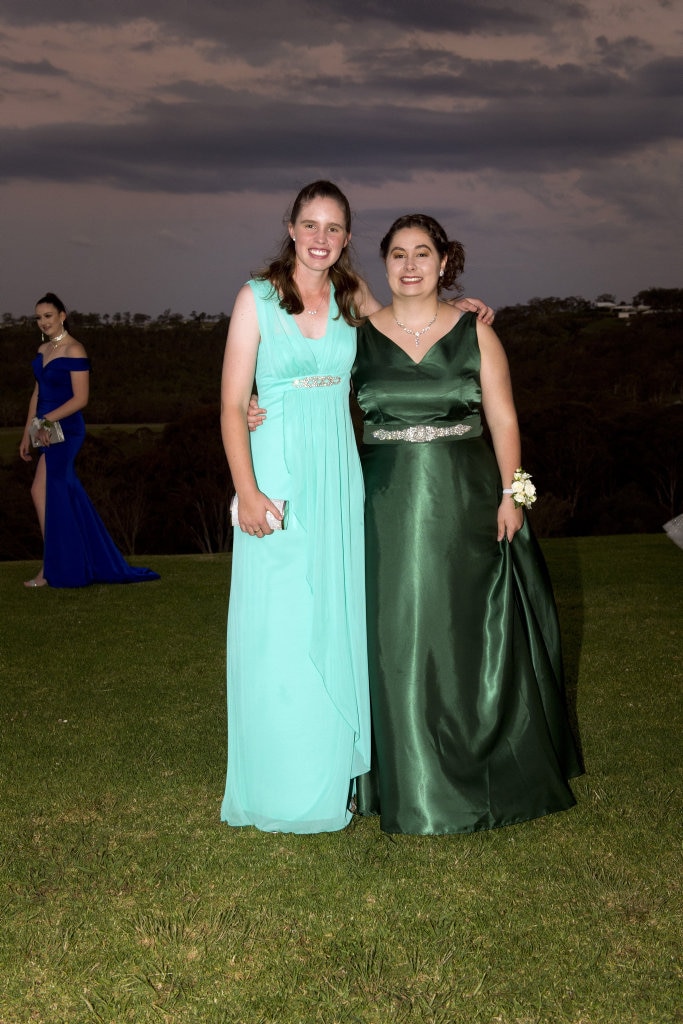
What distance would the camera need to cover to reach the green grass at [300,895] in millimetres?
2617

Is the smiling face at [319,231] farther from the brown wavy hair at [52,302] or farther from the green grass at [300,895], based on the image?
the brown wavy hair at [52,302]

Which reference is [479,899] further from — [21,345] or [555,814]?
[21,345]

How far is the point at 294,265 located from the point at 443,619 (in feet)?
4.47

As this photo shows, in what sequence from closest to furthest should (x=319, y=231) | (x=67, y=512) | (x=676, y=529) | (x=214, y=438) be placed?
1. (x=319, y=231)
2. (x=676, y=529)
3. (x=67, y=512)
4. (x=214, y=438)

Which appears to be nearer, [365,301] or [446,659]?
[446,659]

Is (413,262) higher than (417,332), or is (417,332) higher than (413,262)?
(413,262)

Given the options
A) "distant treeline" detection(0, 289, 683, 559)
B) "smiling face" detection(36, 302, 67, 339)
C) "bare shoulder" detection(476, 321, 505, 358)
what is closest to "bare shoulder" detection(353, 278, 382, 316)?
"bare shoulder" detection(476, 321, 505, 358)

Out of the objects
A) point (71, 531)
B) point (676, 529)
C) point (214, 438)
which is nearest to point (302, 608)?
point (676, 529)

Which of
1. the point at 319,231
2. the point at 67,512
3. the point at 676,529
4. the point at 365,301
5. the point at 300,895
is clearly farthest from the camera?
the point at 67,512

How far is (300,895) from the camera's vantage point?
10.5 ft

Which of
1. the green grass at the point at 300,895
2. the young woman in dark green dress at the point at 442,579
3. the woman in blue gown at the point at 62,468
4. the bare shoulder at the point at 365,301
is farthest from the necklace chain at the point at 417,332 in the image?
the woman in blue gown at the point at 62,468

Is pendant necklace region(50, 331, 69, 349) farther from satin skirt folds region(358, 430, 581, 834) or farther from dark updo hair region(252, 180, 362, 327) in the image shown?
satin skirt folds region(358, 430, 581, 834)

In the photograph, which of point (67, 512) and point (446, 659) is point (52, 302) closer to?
point (67, 512)

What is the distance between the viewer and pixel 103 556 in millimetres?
9078
